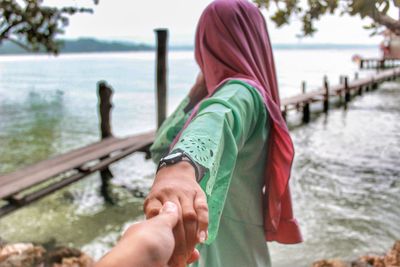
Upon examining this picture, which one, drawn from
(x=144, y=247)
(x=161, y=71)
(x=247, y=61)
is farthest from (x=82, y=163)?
(x=144, y=247)

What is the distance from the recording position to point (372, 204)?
648 centimetres

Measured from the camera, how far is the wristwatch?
31.4 inches

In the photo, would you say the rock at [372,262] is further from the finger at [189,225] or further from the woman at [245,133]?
the finger at [189,225]

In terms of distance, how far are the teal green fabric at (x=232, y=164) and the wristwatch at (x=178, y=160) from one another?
1 centimetres

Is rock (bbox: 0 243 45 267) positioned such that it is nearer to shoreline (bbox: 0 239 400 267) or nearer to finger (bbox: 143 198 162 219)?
shoreline (bbox: 0 239 400 267)

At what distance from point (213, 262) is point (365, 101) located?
738 inches

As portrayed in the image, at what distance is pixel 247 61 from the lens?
4.37 feet

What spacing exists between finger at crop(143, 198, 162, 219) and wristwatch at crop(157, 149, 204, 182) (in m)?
0.10

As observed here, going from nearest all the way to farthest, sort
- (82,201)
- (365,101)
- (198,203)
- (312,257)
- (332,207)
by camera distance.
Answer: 1. (198,203)
2. (312,257)
3. (332,207)
4. (82,201)
5. (365,101)

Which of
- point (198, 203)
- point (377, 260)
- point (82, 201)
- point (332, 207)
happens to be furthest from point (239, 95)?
point (82, 201)

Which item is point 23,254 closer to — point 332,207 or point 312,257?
A: point 312,257

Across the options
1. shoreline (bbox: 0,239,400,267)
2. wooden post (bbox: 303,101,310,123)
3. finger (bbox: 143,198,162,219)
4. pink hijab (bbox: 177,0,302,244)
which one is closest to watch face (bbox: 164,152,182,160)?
finger (bbox: 143,198,162,219)

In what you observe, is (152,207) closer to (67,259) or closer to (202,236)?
(202,236)

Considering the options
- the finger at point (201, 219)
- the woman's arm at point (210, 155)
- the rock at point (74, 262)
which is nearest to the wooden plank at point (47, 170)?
the rock at point (74, 262)
